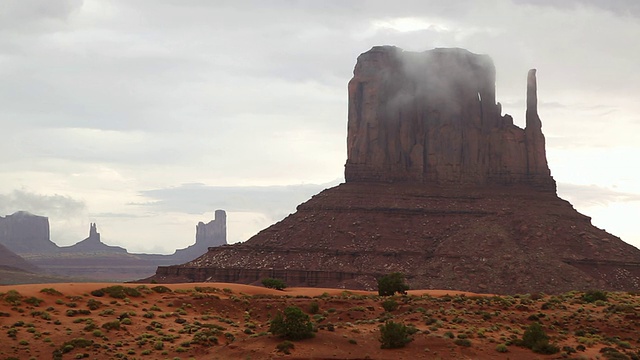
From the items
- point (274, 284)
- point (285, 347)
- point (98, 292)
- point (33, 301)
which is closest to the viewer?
point (285, 347)

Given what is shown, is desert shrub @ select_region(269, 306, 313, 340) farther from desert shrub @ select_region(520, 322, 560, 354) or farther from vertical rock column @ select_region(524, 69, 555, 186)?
vertical rock column @ select_region(524, 69, 555, 186)

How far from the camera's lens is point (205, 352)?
2382 inches

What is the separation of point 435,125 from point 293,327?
120691 mm

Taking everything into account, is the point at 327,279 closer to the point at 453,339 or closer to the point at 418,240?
the point at 418,240

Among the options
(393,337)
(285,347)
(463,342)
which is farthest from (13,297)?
(463,342)

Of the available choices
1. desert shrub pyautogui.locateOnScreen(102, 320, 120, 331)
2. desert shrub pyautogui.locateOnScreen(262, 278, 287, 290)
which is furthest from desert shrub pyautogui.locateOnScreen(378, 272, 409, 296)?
desert shrub pyautogui.locateOnScreen(102, 320, 120, 331)

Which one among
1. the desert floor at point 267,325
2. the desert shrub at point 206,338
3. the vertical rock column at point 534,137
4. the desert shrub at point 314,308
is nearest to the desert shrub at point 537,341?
the desert floor at point 267,325

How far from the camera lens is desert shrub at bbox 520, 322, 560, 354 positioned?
58938mm

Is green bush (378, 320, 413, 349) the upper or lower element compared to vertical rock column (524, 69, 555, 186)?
lower

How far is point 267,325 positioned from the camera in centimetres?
6862

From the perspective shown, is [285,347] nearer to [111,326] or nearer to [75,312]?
[111,326]

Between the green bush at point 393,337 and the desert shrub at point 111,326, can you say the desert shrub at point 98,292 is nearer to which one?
the desert shrub at point 111,326

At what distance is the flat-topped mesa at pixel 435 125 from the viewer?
17250cm

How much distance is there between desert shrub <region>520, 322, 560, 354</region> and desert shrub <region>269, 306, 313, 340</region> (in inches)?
481
